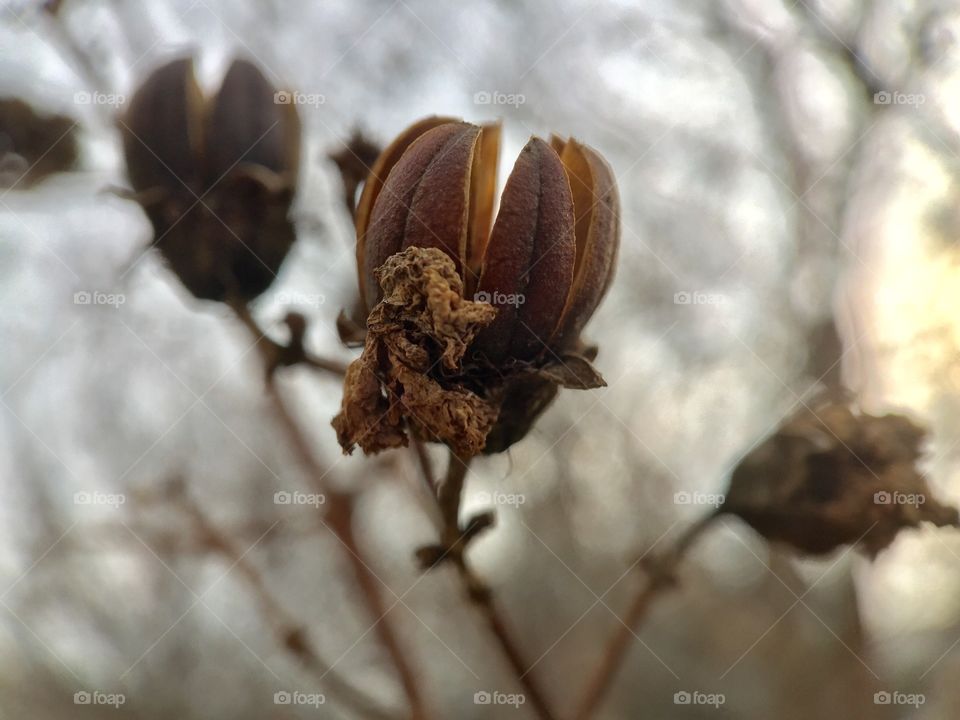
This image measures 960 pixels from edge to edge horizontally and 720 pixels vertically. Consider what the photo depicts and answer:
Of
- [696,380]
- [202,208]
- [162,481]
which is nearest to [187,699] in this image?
[162,481]

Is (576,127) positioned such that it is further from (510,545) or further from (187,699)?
(187,699)

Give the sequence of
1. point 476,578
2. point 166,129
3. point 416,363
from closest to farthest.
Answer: point 416,363, point 166,129, point 476,578

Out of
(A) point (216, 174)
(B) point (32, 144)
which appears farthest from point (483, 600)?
(B) point (32, 144)

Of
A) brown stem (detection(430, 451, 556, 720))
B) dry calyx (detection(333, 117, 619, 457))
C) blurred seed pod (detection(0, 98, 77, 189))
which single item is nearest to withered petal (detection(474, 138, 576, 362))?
dry calyx (detection(333, 117, 619, 457))

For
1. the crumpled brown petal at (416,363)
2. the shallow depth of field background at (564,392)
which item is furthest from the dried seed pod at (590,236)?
the shallow depth of field background at (564,392)

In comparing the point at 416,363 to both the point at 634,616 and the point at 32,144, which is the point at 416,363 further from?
the point at 32,144

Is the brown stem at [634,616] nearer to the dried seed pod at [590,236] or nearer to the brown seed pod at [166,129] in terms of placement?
the dried seed pod at [590,236]
